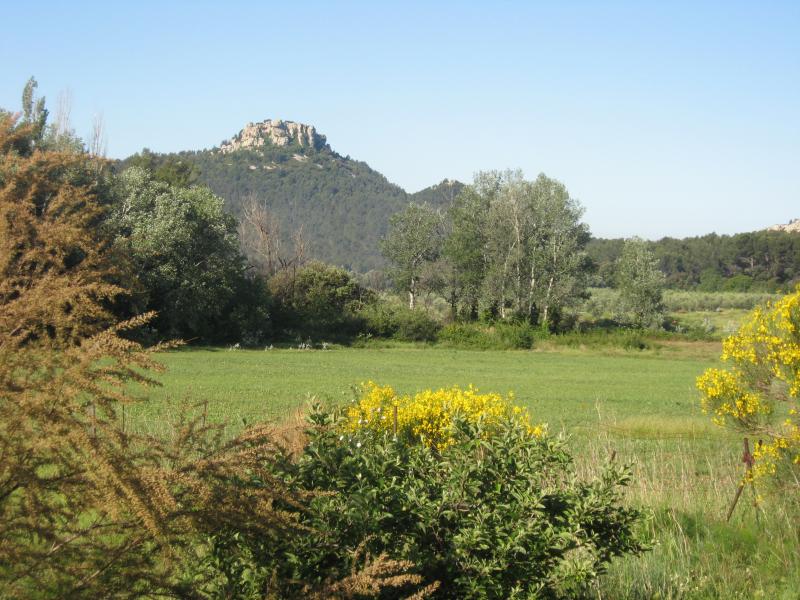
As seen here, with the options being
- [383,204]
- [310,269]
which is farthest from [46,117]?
[383,204]

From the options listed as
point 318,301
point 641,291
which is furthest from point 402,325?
point 641,291

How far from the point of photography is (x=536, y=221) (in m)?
61.1

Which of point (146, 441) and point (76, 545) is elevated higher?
point (146, 441)

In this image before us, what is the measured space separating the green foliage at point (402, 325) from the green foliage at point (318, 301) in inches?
42.0

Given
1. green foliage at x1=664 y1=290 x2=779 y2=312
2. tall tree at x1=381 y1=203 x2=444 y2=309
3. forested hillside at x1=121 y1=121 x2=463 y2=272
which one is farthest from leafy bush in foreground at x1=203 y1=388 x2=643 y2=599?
forested hillside at x1=121 y1=121 x2=463 y2=272

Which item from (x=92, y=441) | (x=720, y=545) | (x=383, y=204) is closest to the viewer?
(x=92, y=441)

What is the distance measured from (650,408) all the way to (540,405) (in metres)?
4.23

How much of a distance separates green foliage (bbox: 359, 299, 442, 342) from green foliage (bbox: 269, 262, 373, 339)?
107cm

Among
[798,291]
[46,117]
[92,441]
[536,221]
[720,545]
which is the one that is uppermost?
[46,117]

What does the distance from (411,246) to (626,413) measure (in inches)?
1690

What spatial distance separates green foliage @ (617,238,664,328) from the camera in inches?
2493

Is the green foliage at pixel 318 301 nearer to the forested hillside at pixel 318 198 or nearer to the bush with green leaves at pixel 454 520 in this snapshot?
the bush with green leaves at pixel 454 520

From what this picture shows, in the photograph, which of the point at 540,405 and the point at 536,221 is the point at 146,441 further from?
the point at 536,221

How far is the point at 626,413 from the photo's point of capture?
84.4ft
